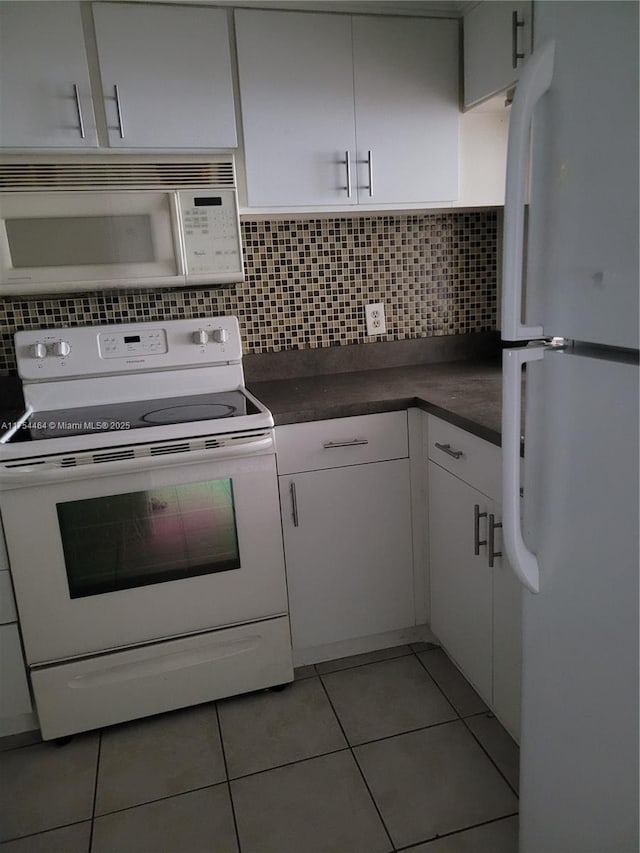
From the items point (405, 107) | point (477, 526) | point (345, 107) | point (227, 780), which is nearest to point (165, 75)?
point (345, 107)

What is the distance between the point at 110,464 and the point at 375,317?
4.01ft

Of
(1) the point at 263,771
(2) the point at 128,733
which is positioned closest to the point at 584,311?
(1) the point at 263,771

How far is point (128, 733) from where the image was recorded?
1.84 meters

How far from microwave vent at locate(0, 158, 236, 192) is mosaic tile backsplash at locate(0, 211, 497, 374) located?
13.8 inches

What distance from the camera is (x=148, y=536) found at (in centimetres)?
175

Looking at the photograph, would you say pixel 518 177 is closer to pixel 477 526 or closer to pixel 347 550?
pixel 477 526

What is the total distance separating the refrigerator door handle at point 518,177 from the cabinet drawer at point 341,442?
38.0 inches

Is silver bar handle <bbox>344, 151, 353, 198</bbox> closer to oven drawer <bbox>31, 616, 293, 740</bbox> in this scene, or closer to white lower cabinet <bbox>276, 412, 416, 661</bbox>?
white lower cabinet <bbox>276, 412, 416, 661</bbox>

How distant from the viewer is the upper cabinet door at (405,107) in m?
1.94

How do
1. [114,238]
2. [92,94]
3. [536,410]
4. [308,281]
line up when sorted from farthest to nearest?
1. [308,281]
2. [114,238]
3. [92,94]
4. [536,410]

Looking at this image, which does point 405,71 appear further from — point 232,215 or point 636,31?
point 636,31

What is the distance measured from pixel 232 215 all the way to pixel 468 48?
3.03 feet

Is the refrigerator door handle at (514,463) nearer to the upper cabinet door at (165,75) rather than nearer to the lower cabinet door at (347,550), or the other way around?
the lower cabinet door at (347,550)

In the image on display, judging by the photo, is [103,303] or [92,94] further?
[103,303]
